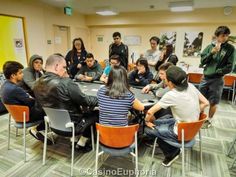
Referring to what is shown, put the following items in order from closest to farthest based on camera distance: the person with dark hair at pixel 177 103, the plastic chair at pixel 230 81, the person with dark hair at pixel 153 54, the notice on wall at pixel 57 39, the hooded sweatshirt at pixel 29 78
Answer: the person with dark hair at pixel 177 103 → the hooded sweatshirt at pixel 29 78 → the person with dark hair at pixel 153 54 → the plastic chair at pixel 230 81 → the notice on wall at pixel 57 39

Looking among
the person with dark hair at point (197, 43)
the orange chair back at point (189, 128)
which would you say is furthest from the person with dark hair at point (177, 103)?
the person with dark hair at point (197, 43)

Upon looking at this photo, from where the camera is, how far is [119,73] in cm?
178

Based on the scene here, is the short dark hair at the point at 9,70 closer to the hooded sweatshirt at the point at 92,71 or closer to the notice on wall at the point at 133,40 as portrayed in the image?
the hooded sweatshirt at the point at 92,71

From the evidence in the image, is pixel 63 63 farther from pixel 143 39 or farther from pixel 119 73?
pixel 143 39

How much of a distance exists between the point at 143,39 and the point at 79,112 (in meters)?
5.15

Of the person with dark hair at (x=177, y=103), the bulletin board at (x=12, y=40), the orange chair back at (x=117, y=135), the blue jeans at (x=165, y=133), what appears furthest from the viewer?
the bulletin board at (x=12, y=40)

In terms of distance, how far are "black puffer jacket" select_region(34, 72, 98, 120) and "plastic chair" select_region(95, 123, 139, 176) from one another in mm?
461

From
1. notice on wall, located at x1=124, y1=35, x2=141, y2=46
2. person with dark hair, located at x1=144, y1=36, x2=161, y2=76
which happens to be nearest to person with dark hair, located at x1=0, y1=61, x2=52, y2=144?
person with dark hair, located at x1=144, y1=36, x2=161, y2=76

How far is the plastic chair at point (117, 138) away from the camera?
1529mm

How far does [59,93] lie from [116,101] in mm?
618

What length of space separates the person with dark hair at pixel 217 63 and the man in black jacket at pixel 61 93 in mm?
1975

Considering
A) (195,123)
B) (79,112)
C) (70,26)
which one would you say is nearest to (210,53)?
(195,123)

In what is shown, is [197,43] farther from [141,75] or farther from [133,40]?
[141,75]

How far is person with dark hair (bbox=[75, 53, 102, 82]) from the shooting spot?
10.9 ft
